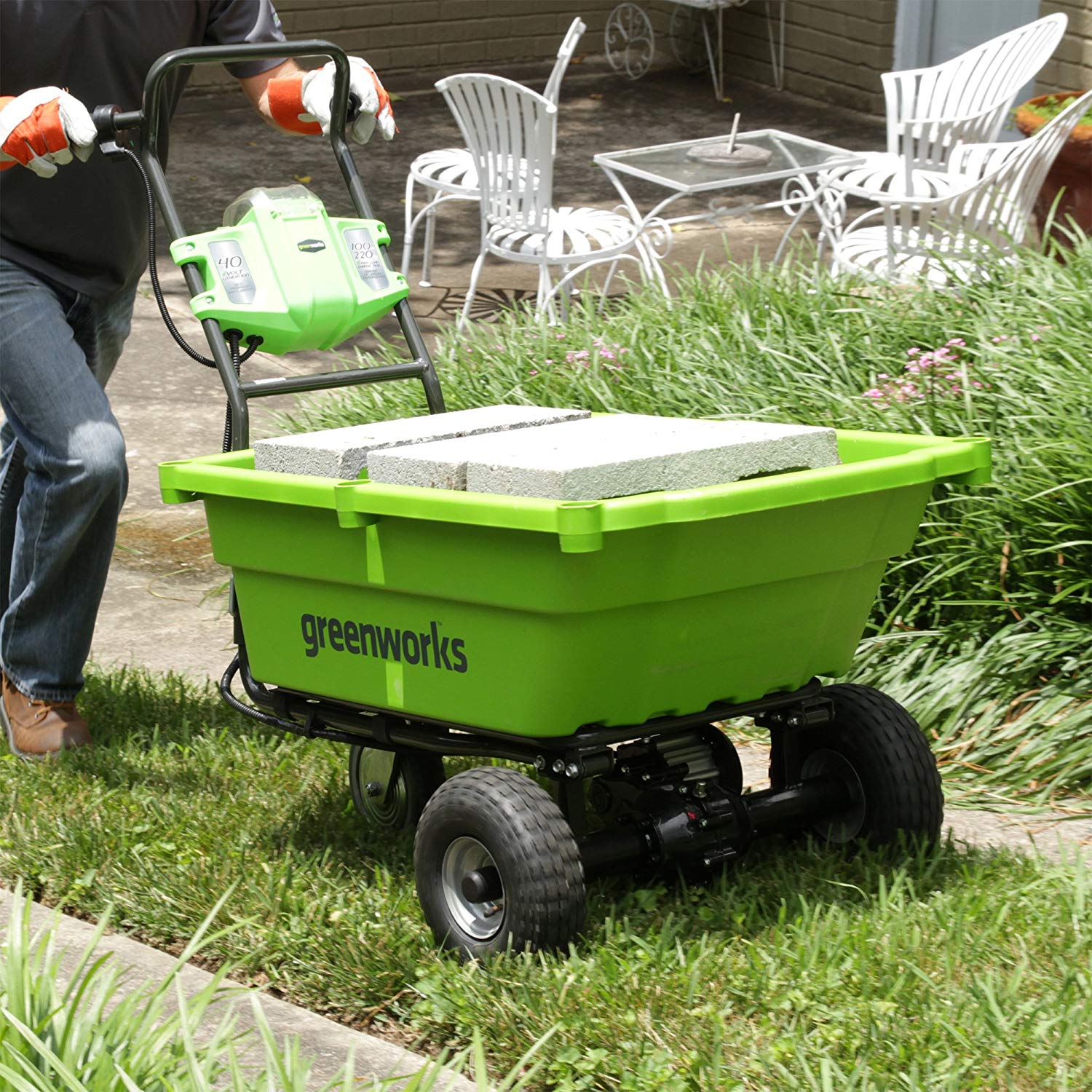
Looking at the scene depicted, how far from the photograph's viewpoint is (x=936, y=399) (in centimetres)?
434

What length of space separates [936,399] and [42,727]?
7.56 feet

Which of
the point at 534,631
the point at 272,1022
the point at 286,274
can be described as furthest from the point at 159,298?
the point at 272,1022

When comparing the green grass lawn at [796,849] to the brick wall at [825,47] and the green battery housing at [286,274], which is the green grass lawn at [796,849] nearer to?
the green battery housing at [286,274]

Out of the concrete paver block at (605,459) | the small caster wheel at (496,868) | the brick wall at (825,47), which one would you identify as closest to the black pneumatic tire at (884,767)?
the concrete paver block at (605,459)

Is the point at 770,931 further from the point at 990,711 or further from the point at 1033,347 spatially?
the point at 1033,347

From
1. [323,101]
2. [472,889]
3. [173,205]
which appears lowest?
[472,889]

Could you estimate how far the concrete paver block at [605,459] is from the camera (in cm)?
264

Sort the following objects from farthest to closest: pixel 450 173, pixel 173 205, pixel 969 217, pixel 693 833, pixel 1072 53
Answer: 1. pixel 1072 53
2. pixel 450 173
3. pixel 969 217
4. pixel 173 205
5. pixel 693 833

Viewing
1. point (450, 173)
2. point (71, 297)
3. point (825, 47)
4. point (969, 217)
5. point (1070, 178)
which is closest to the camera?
point (71, 297)

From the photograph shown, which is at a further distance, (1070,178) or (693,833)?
(1070,178)

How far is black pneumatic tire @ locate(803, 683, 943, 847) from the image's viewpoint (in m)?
3.05

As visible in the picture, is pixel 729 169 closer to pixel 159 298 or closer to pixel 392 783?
pixel 159 298

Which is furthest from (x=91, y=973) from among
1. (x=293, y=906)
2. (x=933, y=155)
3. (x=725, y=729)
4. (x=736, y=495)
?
(x=933, y=155)

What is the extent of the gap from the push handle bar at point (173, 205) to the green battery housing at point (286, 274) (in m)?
0.04
